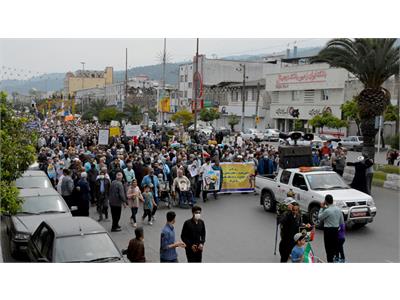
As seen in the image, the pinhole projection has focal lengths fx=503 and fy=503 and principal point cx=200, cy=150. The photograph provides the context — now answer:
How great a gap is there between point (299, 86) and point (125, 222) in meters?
45.3

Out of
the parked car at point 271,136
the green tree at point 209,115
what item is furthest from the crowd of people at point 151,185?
the green tree at point 209,115

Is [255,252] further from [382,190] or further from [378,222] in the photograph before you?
[382,190]

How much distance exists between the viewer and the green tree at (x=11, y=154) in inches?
358

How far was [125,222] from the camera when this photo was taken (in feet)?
49.6

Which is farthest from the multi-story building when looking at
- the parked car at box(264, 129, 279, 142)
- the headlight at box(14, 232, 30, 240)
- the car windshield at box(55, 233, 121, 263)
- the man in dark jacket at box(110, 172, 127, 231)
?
the car windshield at box(55, 233, 121, 263)

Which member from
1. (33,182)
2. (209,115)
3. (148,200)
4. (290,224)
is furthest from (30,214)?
(209,115)

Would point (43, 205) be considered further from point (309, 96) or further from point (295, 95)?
point (295, 95)

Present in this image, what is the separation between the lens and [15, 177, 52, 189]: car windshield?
50.8 ft

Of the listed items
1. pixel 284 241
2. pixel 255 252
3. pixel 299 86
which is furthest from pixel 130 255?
pixel 299 86

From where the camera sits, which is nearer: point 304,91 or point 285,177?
point 285,177

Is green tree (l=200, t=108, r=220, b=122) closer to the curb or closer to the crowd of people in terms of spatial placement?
the crowd of people

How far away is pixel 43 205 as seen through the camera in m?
12.7

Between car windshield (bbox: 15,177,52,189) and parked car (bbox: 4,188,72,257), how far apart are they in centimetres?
202

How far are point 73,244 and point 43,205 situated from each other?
4.13 meters
